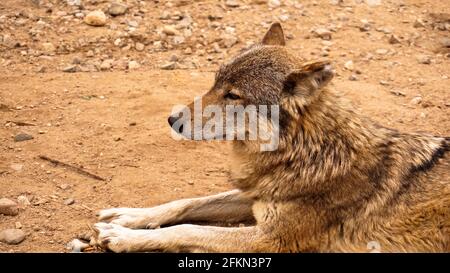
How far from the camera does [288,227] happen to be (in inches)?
177

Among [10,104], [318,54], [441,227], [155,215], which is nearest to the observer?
[441,227]

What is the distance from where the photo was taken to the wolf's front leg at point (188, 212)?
201 inches

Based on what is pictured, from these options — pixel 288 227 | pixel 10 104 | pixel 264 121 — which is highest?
pixel 264 121

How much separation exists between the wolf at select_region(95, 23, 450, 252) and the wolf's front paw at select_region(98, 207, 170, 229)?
25 centimetres

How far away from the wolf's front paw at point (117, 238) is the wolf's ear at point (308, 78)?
66.3 inches

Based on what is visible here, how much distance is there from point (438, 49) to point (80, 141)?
5.45 metres

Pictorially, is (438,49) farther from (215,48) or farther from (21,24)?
(21,24)

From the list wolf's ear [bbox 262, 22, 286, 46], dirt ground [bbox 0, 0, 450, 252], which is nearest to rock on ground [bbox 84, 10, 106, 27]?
dirt ground [bbox 0, 0, 450, 252]

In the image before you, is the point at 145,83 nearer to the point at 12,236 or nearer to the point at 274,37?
the point at 274,37

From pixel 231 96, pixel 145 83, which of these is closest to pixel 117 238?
pixel 231 96

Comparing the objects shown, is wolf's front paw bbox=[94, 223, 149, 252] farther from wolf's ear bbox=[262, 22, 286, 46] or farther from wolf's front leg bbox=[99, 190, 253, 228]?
wolf's ear bbox=[262, 22, 286, 46]

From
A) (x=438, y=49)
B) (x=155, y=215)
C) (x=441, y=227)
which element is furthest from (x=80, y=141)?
(x=438, y=49)

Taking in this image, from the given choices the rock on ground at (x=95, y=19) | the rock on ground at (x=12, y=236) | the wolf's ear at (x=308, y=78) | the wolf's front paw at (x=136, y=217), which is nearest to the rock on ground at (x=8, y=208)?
the rock on ground at (x=12, y=236)

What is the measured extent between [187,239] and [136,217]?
685 mm
